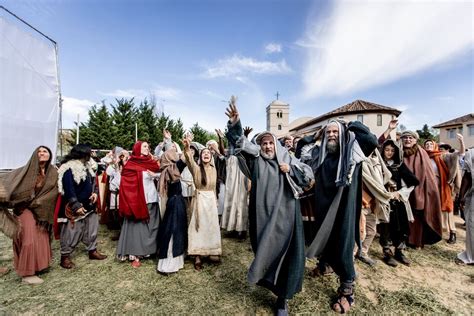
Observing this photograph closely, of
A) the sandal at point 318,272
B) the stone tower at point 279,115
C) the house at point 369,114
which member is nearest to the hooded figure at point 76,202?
the sandal at point 318,272

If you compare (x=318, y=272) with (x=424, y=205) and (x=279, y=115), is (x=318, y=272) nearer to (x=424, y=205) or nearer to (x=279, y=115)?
(x=424, y=205)

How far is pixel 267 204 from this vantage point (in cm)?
250

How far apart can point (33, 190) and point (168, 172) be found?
6.00ft

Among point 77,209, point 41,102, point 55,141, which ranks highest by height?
point 41,102

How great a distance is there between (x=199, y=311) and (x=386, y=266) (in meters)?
2.98

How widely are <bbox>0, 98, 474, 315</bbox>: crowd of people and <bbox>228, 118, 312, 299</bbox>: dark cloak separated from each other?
11 mm

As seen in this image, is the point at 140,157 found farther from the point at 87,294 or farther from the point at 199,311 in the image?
the point at 199,311

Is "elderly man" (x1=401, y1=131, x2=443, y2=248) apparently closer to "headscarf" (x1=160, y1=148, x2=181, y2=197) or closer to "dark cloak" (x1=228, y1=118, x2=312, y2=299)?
"dark cloak" (x1=228, y1=118, x2=312, y2=299)

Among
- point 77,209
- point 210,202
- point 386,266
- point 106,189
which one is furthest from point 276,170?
point 106,189

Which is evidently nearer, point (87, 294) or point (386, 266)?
point (87, 294)

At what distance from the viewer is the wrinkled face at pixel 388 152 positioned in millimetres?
3773

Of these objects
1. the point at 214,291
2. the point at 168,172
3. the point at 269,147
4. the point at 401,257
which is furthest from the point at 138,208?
the point at 401,257

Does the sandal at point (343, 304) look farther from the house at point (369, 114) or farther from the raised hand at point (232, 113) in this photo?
the house at point (369, 114)

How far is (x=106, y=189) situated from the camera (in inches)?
210
